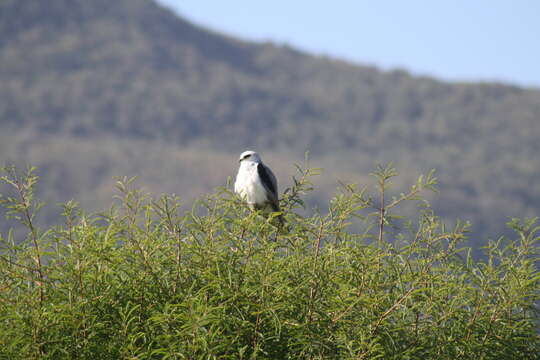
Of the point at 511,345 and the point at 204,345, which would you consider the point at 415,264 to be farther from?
the point at 204,345

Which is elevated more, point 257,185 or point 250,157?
point 250,157

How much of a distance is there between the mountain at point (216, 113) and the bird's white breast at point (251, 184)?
202 feet

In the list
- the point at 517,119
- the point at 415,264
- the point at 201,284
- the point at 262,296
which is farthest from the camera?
the point at 517,119

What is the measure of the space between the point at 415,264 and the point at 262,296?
1045mm

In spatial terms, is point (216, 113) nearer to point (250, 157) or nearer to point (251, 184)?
point (250, 157)

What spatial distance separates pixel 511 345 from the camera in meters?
4.46

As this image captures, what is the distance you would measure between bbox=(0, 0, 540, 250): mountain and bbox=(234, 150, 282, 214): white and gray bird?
202 ft

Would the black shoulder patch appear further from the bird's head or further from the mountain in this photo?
the mountain

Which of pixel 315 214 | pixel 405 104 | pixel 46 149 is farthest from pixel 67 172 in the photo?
pixel 315 214

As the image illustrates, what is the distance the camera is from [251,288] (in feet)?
13.2

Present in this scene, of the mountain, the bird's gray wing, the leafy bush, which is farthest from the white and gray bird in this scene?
the mountain

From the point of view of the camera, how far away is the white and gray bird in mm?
8188

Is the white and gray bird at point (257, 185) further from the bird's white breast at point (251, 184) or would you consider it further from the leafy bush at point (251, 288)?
the leafy bush at point (251, 288)

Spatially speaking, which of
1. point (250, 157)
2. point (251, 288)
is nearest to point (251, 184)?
point (250, 157)
